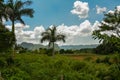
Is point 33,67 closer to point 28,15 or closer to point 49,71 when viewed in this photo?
point 49,71

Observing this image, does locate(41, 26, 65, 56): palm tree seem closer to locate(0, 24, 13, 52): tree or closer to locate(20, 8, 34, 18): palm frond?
locate(20, 8, 34, 18): palm frond

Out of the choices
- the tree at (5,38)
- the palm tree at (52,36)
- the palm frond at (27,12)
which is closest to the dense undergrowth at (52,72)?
the tree at (5,38)

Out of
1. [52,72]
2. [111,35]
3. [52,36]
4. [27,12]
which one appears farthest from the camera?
[52,36]

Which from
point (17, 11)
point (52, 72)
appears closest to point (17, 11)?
point (17, 11)

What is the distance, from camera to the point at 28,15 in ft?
131

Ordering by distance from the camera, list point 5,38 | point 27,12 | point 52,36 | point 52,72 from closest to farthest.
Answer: point 52,72, point 5,38, point 27,12, point 52,36

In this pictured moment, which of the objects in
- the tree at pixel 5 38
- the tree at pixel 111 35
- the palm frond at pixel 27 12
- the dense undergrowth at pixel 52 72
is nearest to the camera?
the tree at pixel 111 35

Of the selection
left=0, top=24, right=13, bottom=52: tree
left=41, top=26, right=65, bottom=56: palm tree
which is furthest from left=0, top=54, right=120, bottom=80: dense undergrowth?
left=41, top=26, right=65, bottom=56: palm tree

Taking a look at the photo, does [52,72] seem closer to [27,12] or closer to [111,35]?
[27,12]

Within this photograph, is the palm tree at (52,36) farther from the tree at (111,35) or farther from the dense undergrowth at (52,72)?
the dense undergrowth at (52,72)

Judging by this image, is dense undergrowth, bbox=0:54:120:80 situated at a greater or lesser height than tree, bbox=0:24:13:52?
lesser

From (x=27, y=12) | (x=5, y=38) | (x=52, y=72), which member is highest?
(x=27, y=12)

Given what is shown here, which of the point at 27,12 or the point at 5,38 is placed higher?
the point at 27,12

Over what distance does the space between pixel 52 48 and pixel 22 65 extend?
23.9 metres
